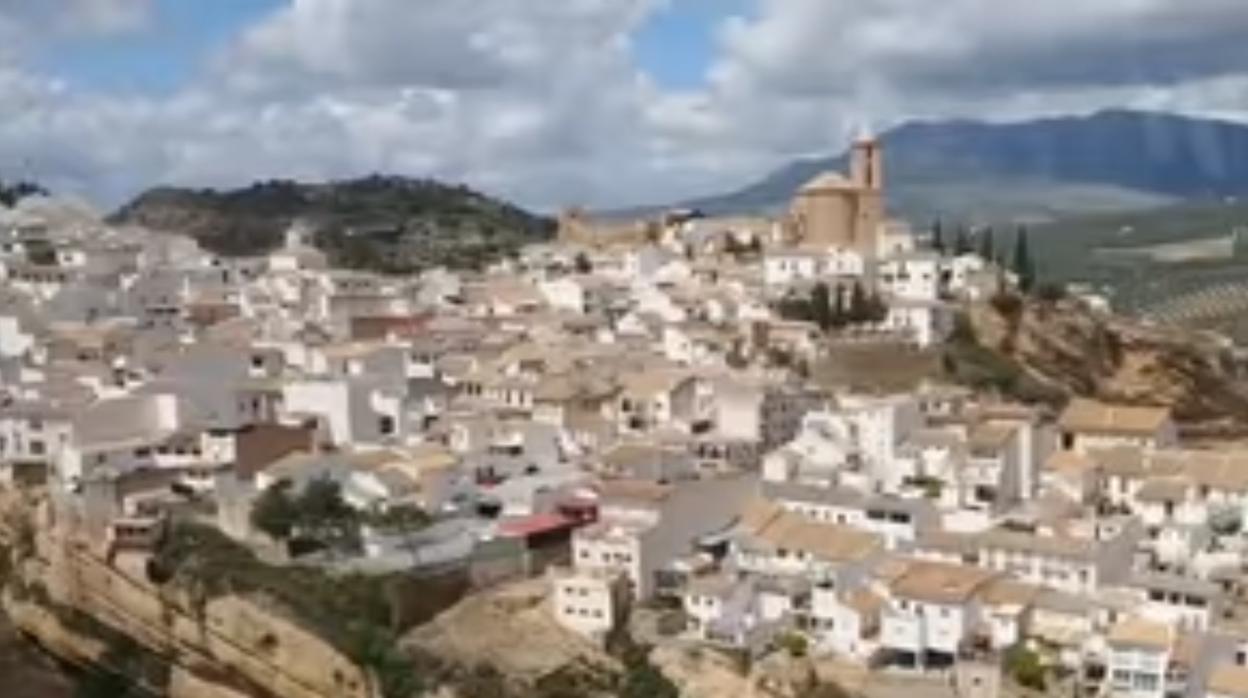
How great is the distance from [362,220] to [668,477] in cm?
5915

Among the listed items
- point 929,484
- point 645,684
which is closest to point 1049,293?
point 929,484

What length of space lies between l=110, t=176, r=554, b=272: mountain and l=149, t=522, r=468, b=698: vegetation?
3806 centimetres

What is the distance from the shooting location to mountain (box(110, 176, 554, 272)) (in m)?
75.1

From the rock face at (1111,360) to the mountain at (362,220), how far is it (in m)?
Result: 27.3

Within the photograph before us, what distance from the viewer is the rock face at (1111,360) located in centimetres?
5088

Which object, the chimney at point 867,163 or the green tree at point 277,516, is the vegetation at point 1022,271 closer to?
the chimney at point 867,163

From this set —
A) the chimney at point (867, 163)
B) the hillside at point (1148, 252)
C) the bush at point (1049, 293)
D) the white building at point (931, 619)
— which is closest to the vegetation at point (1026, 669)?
the white building at point (931, 619)

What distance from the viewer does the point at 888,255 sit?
55031mm

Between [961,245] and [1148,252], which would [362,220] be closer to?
[961,245]

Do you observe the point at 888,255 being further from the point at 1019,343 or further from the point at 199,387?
the point at 199,387

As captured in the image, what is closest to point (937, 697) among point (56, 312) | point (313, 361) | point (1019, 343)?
point (313, 361)

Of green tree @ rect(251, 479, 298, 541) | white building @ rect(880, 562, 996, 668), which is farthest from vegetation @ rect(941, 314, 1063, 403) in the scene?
green tree @ rect(251, 479, 298, 541)

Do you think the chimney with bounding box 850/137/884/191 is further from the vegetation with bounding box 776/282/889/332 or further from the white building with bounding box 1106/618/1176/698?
the white building with bounding box 1106/618/1176/698

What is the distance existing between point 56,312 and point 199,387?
12.9m
